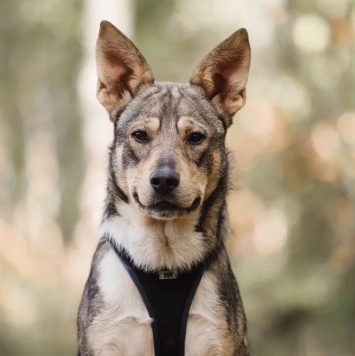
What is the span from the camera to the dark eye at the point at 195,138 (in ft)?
21.5

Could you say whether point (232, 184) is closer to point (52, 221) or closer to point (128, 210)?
point (128, 210)

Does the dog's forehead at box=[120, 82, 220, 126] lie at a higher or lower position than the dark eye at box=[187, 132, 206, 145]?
higher

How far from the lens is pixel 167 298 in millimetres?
6465

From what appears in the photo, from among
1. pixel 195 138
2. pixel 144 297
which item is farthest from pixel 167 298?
pixel 195 138

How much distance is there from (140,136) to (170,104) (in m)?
0.32

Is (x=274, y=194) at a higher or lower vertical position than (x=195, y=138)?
higher

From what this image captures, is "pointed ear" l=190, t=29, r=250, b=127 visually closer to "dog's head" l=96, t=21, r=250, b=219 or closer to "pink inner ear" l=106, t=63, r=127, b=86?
"dog's head" l=96, t=21, r=250, b=219

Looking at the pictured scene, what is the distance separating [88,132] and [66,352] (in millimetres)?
4091

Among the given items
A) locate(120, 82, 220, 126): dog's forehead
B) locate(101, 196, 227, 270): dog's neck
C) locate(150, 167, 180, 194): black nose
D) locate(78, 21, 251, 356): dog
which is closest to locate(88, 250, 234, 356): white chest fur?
locate(78, 21, 251, 356): dog

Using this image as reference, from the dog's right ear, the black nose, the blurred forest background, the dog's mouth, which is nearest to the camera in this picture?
the black nose

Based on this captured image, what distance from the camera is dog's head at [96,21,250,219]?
20.7ft

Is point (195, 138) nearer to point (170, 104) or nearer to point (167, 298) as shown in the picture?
point (170, 104)

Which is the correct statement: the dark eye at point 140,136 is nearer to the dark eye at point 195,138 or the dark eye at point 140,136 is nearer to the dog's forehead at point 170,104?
the dog's forehead at point 170,104

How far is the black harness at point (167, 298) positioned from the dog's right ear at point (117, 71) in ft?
3.49
